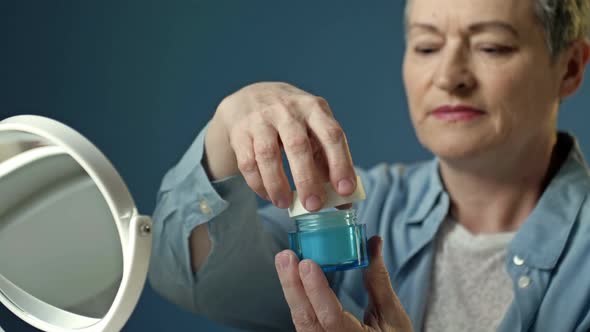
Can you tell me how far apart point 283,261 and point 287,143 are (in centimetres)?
13

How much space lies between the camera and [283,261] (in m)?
0.83

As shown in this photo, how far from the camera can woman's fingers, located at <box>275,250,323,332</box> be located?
0.83 meters

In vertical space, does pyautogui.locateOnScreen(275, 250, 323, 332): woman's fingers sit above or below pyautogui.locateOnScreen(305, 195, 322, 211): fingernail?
below

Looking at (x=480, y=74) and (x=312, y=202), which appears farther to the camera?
(x=480, y=74)

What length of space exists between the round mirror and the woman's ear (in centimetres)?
101

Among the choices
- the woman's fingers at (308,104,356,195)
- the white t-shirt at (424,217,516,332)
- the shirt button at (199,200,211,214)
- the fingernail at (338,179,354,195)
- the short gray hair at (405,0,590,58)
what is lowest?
the white t-shirt at (424,217,516,332)

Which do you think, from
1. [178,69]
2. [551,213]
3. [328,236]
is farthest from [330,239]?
[178,69]

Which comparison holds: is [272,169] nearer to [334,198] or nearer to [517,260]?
[334,198]

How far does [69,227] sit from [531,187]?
3.19 ft

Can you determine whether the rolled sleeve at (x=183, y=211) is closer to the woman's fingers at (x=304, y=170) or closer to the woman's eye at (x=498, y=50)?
the woman's fingers at (x=304, y=170)

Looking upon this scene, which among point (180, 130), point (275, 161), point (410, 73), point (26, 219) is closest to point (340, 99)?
point (180, 130)

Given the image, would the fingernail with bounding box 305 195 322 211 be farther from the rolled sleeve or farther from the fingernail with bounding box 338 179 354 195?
the rolled sleeve

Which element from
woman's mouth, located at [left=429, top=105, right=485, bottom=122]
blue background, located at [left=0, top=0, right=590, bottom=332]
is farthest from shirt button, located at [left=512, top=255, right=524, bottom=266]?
blue background, located at [left=0, top=0, right=590, bottom=332]

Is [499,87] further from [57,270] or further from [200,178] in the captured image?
[57,270]
